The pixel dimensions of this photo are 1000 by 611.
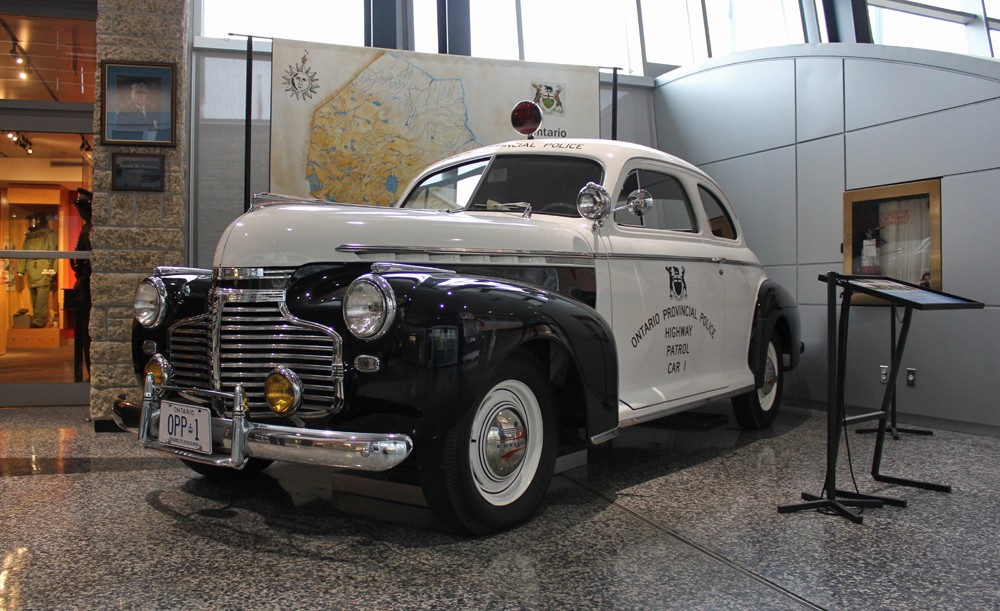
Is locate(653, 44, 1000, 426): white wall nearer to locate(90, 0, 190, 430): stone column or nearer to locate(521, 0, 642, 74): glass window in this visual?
locate(521, 0, 642, 74): glass window

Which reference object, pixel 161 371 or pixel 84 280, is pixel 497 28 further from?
pixel 161 371

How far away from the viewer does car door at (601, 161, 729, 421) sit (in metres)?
3.57

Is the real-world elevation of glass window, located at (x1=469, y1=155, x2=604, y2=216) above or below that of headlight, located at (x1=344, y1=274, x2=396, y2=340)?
above

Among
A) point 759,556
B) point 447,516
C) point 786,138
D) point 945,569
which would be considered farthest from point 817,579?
point 786,138

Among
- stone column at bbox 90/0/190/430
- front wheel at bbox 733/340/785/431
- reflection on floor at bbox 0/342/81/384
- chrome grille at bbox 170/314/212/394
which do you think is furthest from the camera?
reflection on floor at bbox 0/342/81/384

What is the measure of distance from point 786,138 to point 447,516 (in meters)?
4.79

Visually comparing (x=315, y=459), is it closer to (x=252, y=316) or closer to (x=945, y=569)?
(x=252, y=316)

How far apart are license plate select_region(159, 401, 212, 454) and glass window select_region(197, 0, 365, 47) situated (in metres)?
4.75

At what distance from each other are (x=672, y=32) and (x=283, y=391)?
7411 millimetres

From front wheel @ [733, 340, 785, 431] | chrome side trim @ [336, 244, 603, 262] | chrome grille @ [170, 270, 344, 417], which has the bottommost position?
front wheel @ [733, 340, 785, 431]

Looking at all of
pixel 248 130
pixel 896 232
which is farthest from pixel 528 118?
pixel 896 232

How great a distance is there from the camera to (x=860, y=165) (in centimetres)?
557

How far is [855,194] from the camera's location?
5574 mm

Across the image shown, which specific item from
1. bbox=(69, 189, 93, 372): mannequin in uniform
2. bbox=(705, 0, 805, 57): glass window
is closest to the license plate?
bbox=(69, 189, 93, 372): mannequin in uniform
